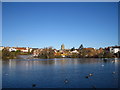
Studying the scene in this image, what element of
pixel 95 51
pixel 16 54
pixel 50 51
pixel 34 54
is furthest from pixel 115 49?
pixel 16 54

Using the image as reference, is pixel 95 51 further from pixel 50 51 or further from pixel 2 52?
pixel 2 52

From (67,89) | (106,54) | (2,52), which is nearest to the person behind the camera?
(67,89)

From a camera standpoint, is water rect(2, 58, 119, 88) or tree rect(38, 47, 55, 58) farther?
tree rect(38, 47, 55, 58)

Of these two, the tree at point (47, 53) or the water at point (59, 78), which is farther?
the tree at point (47, 53)

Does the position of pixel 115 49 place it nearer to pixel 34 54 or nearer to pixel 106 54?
pixel 106 54

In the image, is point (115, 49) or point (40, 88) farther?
point (115, 49)

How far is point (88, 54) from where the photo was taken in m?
51.8

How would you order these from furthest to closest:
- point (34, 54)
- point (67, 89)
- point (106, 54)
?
point (34, 54)
point (106, 54)
point (67, 89)

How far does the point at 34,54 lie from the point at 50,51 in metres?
7.75

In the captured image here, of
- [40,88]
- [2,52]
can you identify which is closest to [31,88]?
[40,88]

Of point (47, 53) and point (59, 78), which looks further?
point (47, 53)

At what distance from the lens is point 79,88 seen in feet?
26.3

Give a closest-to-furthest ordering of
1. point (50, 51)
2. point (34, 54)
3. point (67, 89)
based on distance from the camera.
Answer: point (67, 89)
point (50, 51)
point (34, 54)

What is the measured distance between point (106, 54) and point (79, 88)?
40513mm
